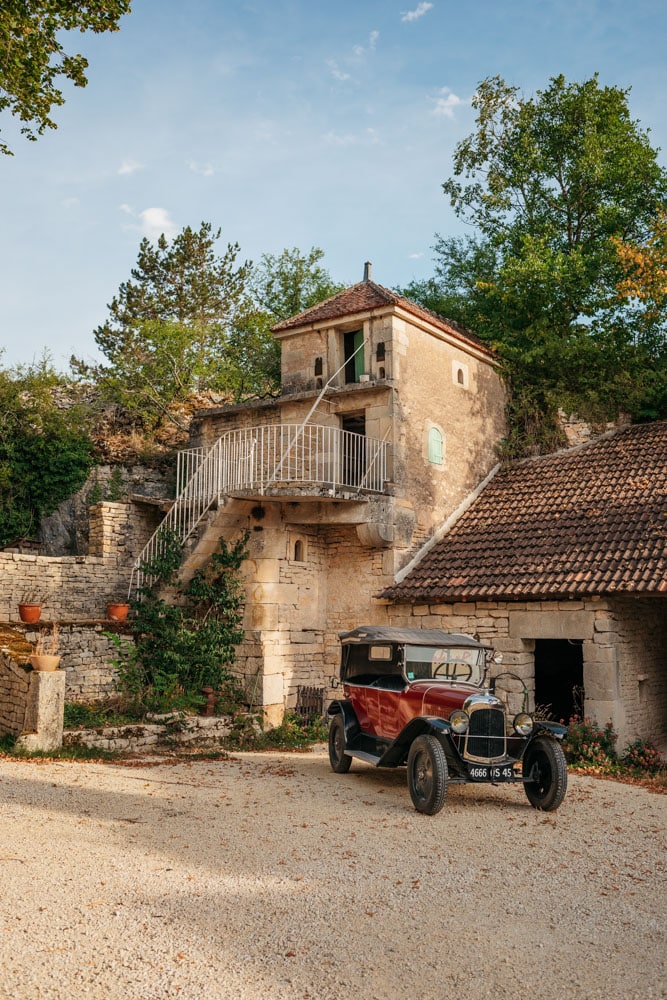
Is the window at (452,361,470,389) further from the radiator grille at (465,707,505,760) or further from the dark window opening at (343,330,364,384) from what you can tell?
the radiator grille at (465,707,505,760)

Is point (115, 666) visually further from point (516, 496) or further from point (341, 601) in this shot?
point (516, 496)

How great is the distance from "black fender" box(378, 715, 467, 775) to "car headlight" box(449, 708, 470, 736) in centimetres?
5

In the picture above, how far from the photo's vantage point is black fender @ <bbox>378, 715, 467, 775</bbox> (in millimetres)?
8117

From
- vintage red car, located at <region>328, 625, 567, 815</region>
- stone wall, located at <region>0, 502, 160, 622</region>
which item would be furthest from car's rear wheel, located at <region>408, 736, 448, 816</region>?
stone wall, located at <region>0, 502, 160, 622</region>

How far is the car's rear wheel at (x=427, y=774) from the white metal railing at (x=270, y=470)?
→ 5.81 meters

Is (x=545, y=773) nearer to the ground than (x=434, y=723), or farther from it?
nearer to the ground

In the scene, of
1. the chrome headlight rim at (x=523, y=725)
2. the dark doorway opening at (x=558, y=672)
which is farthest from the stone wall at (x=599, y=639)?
the chrome headlight rim at (x=523, y=725)

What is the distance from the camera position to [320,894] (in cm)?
556

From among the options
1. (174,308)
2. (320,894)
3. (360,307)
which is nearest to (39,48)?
(360,307)

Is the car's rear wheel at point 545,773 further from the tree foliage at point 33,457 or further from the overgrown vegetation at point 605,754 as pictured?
the tree foliage at point 33,457

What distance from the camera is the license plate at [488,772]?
26.4 feet

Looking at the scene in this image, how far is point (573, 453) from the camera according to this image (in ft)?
52.5

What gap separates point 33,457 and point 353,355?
8.22 meters

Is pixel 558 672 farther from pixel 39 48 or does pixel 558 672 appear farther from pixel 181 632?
pixel 39 48
